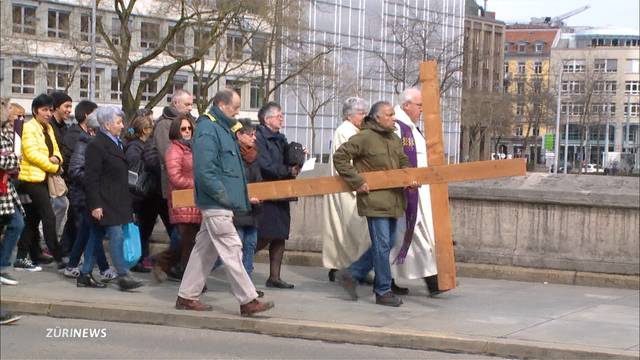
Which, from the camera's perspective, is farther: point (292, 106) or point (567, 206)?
point (292, 106)

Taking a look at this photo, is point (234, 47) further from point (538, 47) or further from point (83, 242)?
point (538, 47)

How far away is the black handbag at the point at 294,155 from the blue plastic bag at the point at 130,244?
1642mm

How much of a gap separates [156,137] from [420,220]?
9.36 feet

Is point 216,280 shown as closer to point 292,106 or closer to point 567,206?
point 567,206

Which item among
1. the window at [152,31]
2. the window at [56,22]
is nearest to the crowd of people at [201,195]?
the window at [152,31]

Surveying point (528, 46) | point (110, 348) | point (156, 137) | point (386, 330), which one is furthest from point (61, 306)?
point (528, 46)

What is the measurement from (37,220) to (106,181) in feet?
6.85

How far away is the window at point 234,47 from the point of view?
41.3 m

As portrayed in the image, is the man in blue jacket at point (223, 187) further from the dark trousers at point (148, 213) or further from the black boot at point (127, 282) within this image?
the dark trousers at point (148, 213)

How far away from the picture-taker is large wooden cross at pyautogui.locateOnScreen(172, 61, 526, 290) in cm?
895

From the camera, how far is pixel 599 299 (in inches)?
408

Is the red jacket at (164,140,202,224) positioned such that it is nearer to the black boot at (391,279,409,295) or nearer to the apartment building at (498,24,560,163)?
the black boot at (391,279,409,295)

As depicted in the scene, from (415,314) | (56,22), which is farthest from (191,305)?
(56,22)

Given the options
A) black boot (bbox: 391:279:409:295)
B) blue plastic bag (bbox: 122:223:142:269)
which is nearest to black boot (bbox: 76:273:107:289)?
blue plastic bag (bbox: 122:223:142:269)
